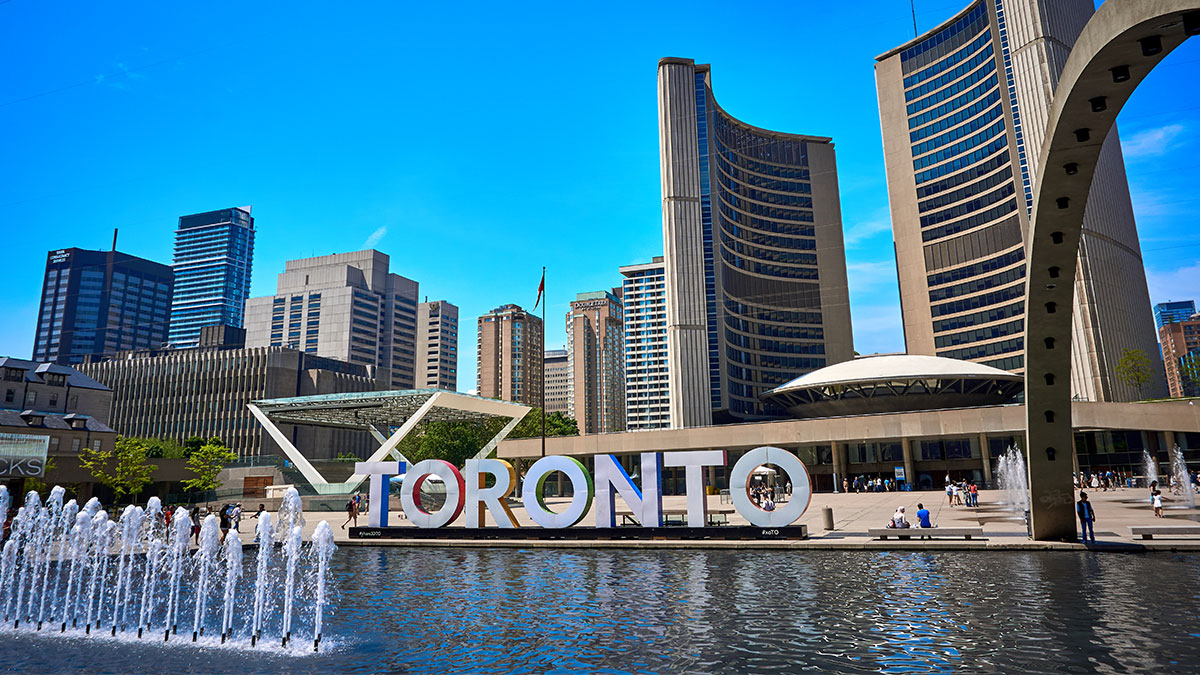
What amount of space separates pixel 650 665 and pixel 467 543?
64.6ft

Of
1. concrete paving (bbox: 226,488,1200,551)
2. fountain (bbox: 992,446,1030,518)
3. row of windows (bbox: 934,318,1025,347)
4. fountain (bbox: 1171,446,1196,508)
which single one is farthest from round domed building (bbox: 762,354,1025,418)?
concrete paving (bbox: 226,488,1200,551)

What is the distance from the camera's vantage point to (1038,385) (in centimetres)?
2188

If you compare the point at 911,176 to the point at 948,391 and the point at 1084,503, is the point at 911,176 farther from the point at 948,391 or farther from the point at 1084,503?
the point at 1084,503

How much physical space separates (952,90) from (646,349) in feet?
322

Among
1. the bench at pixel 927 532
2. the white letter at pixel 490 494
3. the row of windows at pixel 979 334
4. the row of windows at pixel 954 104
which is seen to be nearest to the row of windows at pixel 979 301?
the row of windows at pixel 979 334

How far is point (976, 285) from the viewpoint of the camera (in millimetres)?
113938

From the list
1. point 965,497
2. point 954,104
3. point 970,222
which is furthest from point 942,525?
point 954,104

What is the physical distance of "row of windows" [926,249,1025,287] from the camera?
108 metres

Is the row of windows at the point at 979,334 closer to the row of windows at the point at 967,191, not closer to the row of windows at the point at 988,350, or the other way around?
the row of windows at the point at 988,350

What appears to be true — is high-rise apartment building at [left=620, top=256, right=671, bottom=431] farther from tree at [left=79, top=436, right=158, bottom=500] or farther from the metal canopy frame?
tree at [left=79, top=436, right=158, bottom=500]

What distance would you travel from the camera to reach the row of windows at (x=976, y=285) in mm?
107938

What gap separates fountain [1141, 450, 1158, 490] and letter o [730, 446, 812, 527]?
49778 mm

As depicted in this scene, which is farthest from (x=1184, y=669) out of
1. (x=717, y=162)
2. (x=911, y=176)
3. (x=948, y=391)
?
(x=911, y=176)

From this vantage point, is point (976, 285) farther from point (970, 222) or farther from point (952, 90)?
point (952, 90)
